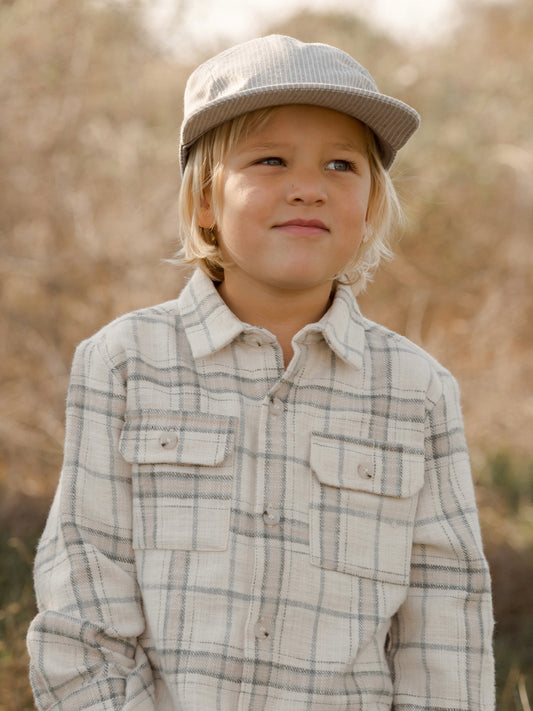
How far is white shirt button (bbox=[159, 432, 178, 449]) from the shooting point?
5.37 ft

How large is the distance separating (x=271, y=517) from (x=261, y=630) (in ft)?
0.64

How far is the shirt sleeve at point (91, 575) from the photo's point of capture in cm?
155

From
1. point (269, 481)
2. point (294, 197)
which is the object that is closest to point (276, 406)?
point (269, 481)

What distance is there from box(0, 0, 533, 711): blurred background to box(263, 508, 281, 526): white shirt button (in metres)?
1.93

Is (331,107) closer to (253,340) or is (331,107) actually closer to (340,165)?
(340,165)

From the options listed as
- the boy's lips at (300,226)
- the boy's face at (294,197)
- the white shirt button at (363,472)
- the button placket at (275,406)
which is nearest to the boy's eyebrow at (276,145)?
the boy's face at (294,197)

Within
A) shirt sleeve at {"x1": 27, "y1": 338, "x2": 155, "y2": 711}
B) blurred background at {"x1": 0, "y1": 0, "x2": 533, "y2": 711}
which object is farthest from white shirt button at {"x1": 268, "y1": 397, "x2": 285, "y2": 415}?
blurred background at {"x1": 0, "y1": 0, "x2": 533, "y2": 711}

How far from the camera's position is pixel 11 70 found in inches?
179

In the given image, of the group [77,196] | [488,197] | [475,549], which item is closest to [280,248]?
[475,549]

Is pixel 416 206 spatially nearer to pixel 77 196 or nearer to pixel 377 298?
pixel 377 298

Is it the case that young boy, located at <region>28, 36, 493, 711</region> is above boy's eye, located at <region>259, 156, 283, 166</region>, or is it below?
below

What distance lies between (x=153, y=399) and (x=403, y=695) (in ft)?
2.38

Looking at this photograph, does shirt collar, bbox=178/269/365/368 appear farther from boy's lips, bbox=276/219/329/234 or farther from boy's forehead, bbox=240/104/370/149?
boy's forehead, bbox=240/104/370/149

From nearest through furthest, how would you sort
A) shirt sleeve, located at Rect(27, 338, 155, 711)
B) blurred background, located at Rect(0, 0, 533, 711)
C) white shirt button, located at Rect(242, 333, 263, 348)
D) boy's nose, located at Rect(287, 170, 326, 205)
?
shirt sleeve, located at Rect(27, 338, 155, 711) → boy's nose, located at Rect(287, 170, 326, 205) → white shirt button, located at Rect(242, 333, 263, 348) → blurred background, located at Rect(0, 0, 533, 711)
